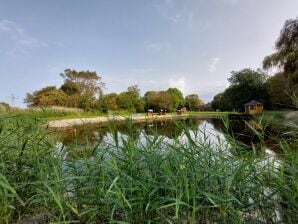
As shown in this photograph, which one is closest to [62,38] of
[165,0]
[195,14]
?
[165,0]

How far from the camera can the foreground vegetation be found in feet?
4.71

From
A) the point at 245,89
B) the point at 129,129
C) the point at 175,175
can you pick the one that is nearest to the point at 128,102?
the point at 129,129

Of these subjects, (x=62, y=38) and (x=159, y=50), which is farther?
(x=159, y=50)

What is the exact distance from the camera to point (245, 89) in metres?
33.2

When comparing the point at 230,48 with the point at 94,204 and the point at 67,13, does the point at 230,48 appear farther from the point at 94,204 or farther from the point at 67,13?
the point at 94,204

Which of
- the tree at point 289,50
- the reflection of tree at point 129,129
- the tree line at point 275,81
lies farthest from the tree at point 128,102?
the tree at point 289,50

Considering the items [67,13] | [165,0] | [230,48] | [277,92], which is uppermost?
[165,0]

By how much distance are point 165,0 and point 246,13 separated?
3987mm

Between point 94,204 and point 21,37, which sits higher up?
point 21,37

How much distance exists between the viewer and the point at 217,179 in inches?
62.3

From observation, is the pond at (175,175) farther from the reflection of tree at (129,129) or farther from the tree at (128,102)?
the tree at (128,102)

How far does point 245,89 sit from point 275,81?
784 cm

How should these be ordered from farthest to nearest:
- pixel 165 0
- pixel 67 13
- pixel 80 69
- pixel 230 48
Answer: pixel 80 69, pixel 230 48, pixel 165 0, pixel 67 13

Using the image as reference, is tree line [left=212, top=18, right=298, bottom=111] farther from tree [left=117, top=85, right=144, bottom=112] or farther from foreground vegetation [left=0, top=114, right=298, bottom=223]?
tree [left=117, top=85, right=144, bottom=112]
